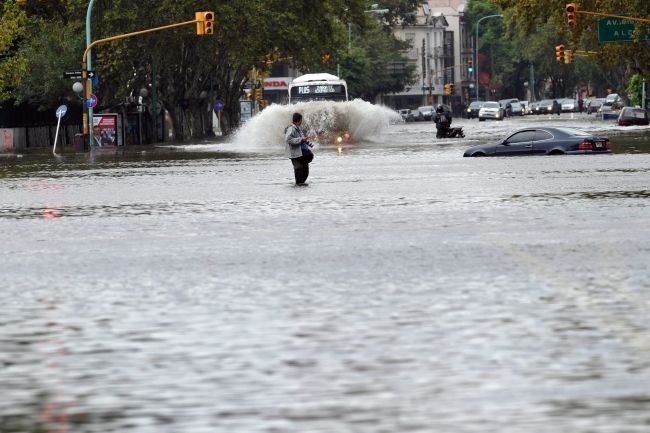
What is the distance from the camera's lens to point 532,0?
81.2m

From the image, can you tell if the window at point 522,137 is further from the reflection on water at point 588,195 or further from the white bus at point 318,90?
the white bus at point 318,90

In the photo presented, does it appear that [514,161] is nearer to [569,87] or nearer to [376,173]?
[376,173]

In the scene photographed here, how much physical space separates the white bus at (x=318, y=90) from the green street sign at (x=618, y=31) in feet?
40.2

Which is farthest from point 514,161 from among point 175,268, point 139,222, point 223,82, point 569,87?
point 569,87

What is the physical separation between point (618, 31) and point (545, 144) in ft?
105

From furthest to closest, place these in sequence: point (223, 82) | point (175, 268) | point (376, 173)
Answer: point (223, 82), point (376, 173), point (175, 268)

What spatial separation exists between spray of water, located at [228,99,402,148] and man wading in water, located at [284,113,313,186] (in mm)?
35272

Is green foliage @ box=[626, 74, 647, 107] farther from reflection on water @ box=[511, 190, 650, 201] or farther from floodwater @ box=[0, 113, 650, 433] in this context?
floodwater @ box=[0, 113, 650, 433]

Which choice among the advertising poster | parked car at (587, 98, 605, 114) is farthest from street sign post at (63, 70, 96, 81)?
parked car at (587, 98, 605, 114)

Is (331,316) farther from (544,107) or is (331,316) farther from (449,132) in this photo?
(544,107)

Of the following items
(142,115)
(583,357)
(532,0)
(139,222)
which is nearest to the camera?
(583,357)

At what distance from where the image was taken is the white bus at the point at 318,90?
7806 centimetres

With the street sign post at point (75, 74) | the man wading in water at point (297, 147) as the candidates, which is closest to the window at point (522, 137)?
the man wading in water at point (297, 147)

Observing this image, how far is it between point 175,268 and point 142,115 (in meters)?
75.5
